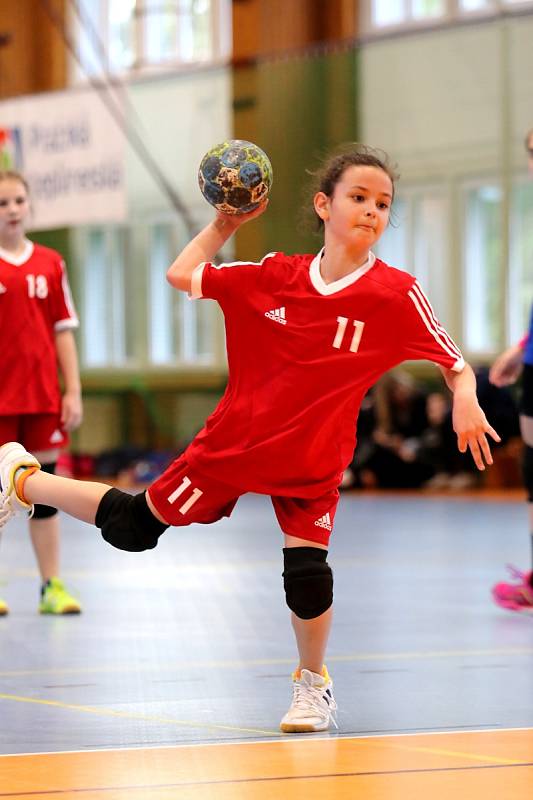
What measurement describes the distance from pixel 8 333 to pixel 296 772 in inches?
109

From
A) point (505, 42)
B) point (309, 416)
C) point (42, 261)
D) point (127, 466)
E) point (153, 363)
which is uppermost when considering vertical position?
point (505, 42)

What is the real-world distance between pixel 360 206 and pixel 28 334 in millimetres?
2091

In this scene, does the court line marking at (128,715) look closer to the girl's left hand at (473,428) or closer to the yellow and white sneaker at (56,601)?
the girl's left hand at (473,428)

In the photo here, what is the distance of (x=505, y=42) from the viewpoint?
467 inches

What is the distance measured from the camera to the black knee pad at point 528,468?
526cm

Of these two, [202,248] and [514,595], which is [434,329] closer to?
[202,248]

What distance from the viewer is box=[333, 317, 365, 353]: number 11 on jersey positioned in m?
3.39

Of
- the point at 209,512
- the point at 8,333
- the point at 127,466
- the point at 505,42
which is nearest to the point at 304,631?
the point at 209,512

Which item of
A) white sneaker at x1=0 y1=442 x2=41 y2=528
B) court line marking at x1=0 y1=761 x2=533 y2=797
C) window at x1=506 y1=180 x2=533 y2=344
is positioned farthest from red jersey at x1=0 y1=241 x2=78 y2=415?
window at x1=506 y1=180 x2=533 y2=344

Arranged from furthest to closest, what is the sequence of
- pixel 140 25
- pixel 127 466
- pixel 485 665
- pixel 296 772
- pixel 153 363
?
1. pixel 140 25
2. pixel 153 363
3. pixel 127 466
4. pixel 485 665
5. pixel 296 772

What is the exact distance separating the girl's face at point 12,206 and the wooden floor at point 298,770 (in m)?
2.62

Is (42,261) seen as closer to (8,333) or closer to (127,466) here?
(8,333)

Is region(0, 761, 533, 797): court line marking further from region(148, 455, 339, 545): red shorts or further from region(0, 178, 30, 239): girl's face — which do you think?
region(0, 178, 30, 239): girl's face

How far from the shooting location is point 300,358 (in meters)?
3.39
